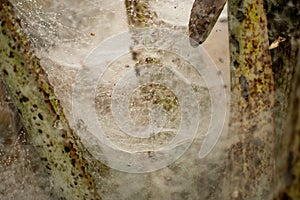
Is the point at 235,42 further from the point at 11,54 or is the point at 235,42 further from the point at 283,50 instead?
the point at 11,54

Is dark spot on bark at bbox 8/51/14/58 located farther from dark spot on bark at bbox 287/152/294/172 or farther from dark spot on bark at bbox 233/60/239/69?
dark spot on bark at bbox 287/152/294/172

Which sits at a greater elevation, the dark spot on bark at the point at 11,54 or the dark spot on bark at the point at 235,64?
the dark spot on bark at the point at 11,54

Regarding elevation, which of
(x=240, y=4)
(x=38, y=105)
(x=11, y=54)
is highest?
(x=240, y=4)

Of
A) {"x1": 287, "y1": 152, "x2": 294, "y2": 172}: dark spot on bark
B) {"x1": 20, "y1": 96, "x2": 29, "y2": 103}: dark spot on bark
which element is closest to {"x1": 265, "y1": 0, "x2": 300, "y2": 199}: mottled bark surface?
{"x1": 287, "y1": 152, "x2": 294, "y2": 172}: dark spot on bark

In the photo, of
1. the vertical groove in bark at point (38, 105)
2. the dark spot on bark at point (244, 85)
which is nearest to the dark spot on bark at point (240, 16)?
the dark spot on bark at point (244, 85)

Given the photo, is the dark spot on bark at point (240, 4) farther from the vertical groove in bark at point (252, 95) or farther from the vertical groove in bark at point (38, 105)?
the vertical groove in bark at point (38, 105)

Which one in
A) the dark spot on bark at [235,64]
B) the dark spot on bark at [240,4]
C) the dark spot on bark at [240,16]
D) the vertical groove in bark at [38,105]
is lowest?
the vertical groove in bark at [38,105]

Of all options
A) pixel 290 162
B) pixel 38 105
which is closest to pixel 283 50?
pixel 38 105

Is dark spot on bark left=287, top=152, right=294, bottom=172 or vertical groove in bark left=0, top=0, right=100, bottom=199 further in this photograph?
vertical groove in bark left=0, top=0, right=100, bottom=199

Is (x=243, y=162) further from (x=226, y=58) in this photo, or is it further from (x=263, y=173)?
(x=226, y=58)
